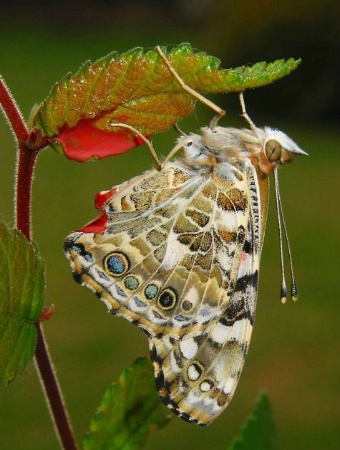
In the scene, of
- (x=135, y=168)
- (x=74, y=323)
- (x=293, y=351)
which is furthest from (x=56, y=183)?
(x=293, y=351)

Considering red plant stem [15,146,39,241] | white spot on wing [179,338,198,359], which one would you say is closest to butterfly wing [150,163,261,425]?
white spot on wing [179,338,198,359]

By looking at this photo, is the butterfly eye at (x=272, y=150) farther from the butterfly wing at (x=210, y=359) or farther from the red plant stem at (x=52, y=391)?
the red plant stem at (x=52, y=391)

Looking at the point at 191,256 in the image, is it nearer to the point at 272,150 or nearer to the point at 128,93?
the point at 272,150

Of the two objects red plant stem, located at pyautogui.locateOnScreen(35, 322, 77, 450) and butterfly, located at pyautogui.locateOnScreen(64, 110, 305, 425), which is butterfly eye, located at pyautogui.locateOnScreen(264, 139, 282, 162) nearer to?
butterfly, located at pyautogui.locateOnScreen(64, 110, 305, 425)

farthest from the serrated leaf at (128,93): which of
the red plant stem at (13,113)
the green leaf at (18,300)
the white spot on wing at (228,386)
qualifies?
the white spot on wing at (228,386)

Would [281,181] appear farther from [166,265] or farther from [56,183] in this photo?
[166,265]

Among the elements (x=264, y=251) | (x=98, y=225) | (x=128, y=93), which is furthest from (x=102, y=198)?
(x=264, y=251)
